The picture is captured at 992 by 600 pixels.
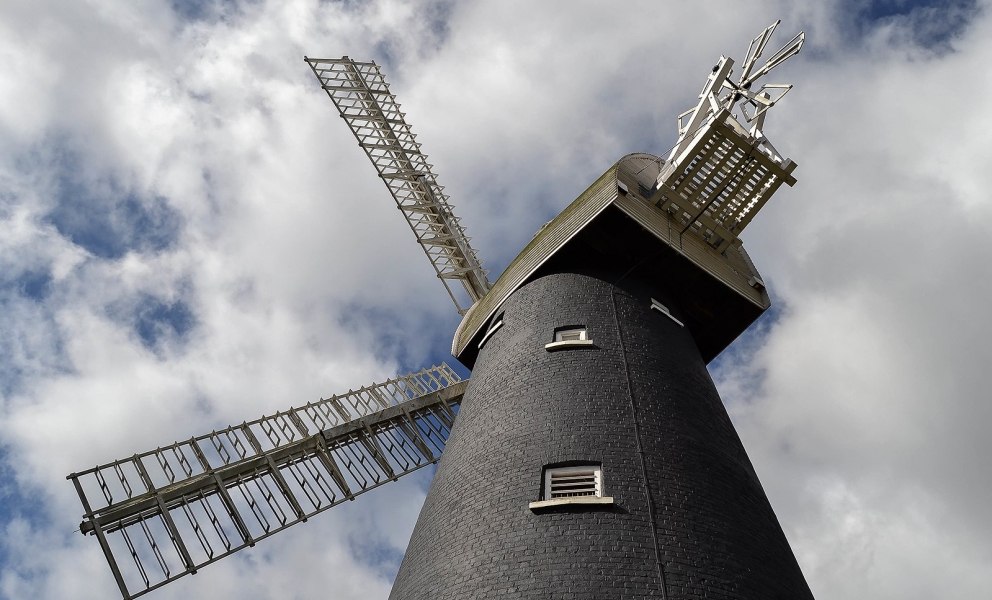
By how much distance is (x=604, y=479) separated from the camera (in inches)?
403

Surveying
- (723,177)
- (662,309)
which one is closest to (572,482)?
(662,309)

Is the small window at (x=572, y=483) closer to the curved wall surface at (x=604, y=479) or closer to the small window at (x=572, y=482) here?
the small window at (x=572, y=482)

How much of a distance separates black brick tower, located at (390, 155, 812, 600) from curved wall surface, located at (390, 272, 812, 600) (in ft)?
0.08

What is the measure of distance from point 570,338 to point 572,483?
144 inches

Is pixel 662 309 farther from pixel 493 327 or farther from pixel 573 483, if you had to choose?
pixel 573 483

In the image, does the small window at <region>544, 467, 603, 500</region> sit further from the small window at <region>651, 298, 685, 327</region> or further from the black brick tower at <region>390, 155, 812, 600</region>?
the small window at <region>651, 298, 685, 327</region>

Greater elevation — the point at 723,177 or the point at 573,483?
the point at 723,177

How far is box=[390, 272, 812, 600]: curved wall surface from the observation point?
902cm

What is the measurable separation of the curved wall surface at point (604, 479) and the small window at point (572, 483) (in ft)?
0.37

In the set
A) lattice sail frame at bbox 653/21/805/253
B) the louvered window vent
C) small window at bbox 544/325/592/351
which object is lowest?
the louvered window vent

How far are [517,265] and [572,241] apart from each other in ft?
5.49

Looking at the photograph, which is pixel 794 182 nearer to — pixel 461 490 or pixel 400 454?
pixel 461 490

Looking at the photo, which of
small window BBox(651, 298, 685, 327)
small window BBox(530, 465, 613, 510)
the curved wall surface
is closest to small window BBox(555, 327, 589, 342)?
the curved wall surface

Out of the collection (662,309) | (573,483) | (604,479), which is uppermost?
(662,309)
